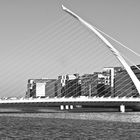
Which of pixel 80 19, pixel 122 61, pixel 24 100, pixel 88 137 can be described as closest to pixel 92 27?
pixel 80 19

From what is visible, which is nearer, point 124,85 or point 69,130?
point 69,130

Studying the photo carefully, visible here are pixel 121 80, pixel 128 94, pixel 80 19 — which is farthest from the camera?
pixel 121 80

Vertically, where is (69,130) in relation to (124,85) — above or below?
below

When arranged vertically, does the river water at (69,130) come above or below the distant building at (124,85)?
below

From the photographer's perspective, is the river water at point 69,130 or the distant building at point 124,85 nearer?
the river water at point 69,130

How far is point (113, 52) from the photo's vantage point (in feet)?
266

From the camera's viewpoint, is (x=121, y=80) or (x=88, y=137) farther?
(x=121, y=80)

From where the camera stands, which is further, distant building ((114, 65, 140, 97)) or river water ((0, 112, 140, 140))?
distant building ((114, 65, 140, 97))

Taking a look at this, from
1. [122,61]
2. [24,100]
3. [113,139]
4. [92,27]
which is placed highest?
[92,27]

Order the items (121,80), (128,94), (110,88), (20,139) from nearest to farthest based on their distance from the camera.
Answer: (20,139) → (128,94) → (121,80) → (110,88)

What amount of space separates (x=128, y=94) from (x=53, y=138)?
5055 inches

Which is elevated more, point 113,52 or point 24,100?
point 113,52

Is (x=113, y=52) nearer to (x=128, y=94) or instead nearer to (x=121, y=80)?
(x=128, y=94)

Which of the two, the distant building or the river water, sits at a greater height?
the distant building
